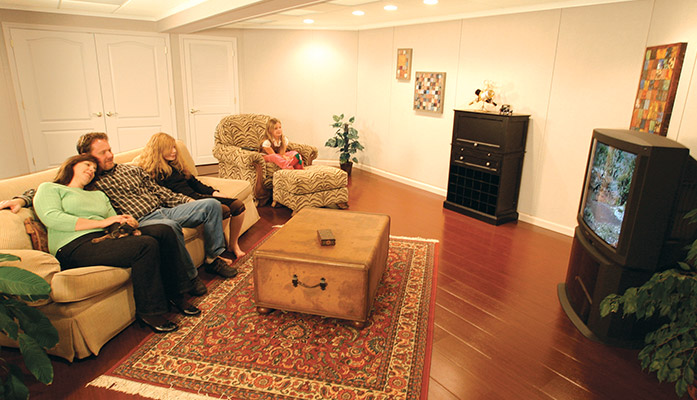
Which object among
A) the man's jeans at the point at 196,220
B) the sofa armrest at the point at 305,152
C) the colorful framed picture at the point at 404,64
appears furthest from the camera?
the colorful framed picture at the point at 404,64

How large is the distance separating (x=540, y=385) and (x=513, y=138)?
9.27ft

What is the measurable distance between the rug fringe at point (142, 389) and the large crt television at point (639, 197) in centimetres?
231

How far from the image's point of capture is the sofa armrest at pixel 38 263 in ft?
6.65

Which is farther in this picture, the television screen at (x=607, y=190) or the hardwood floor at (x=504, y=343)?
the television screen at (x=607, y=190)

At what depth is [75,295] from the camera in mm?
Result: 2105

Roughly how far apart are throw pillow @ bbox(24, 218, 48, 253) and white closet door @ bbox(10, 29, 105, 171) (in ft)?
13.5

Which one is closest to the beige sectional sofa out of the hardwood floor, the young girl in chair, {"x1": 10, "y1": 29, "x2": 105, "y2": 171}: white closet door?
the hardwood floor

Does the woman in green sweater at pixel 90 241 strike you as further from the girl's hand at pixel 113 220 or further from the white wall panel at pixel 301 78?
the white wall panel at pixel 301 78

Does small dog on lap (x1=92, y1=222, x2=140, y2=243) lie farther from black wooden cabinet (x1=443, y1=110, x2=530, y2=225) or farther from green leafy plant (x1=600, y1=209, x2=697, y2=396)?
black wooden cabinet (x1=443, y1=110, x2=530, y2=225)

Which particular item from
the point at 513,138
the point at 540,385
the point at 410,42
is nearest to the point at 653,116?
the point at 513,138

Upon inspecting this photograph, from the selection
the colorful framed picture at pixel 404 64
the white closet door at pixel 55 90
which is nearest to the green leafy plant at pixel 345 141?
the colorful framed picture at pixel 404 64

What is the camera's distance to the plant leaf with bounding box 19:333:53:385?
1.52 metres

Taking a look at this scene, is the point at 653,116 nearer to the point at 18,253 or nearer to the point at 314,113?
the point at 18,253

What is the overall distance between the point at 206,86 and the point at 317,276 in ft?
17.5
